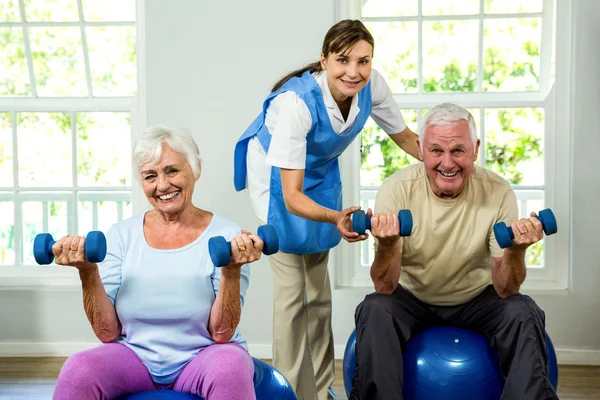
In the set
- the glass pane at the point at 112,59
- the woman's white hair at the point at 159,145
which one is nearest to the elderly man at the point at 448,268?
the woman's white hair at the point at 159,145

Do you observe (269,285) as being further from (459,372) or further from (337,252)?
(459,372)

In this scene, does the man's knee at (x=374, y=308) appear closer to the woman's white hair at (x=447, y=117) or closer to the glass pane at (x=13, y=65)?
the woman's white hair at (x=447, y=117)

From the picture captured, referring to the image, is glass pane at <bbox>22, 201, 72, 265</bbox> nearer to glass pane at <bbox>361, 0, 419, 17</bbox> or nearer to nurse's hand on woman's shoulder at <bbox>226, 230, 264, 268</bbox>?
glass pane at <bbox>361, 0, 419, 17</bbox>

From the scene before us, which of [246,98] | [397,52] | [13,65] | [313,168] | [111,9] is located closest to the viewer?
[313,168]

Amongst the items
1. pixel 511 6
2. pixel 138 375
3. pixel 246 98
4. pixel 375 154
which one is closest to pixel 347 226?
pixel 138 375

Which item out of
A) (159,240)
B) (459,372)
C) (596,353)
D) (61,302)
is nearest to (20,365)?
(61,302)

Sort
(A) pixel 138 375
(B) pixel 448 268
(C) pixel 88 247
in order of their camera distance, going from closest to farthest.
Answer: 1. (C) pixel 88 247
2. (A) pixel 138 375
3. (B) pixel 448 268

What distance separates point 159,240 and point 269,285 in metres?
1.50

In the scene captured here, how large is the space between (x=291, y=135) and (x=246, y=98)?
1071 millimetres

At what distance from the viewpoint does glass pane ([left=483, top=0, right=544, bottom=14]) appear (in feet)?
11.7

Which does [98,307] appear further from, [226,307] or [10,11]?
[10,11]

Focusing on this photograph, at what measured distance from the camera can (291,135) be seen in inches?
98.8

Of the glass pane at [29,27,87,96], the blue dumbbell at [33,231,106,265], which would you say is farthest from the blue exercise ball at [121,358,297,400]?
the glass pane at [29,27,87,96]

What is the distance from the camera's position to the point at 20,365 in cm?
362
